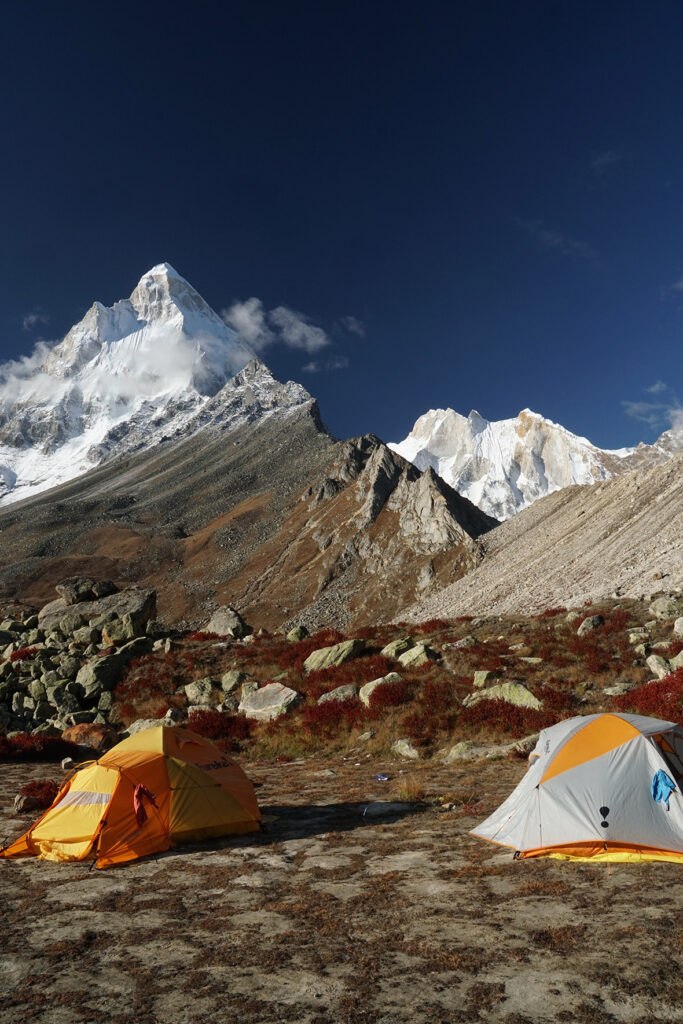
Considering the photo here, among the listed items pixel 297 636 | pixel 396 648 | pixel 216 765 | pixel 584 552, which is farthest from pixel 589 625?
pixel 584 552

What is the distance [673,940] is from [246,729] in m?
16.9

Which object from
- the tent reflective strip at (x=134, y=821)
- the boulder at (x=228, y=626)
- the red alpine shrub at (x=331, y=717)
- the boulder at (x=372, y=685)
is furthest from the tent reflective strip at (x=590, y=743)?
the boulder at (x=228, y=626)

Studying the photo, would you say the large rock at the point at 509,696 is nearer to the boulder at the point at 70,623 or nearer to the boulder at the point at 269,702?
the boulder at the point at 269,702

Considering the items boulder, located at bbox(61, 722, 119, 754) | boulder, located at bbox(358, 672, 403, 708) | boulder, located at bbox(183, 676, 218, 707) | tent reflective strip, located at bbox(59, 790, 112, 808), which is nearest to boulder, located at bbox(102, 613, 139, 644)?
boulder, located at bbox(183, 676, 218, 707)

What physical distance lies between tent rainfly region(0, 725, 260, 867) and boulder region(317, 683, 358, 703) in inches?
379

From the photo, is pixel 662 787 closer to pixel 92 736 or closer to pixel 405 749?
pixel 405 749

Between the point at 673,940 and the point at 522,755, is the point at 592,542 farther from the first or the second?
the point at 673,940

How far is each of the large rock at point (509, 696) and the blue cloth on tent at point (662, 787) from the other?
30.1ft

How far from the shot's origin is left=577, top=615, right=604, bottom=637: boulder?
22.6m

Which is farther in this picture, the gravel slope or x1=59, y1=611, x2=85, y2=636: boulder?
the gravel slope

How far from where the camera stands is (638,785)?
8398 mm

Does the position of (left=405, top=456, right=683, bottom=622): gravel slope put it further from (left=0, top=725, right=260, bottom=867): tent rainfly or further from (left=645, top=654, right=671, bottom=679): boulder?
(left=0, top=725, right=260, bottom=867): tent rainfly

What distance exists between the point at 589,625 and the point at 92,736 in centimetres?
2046

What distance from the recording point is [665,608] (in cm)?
2280
